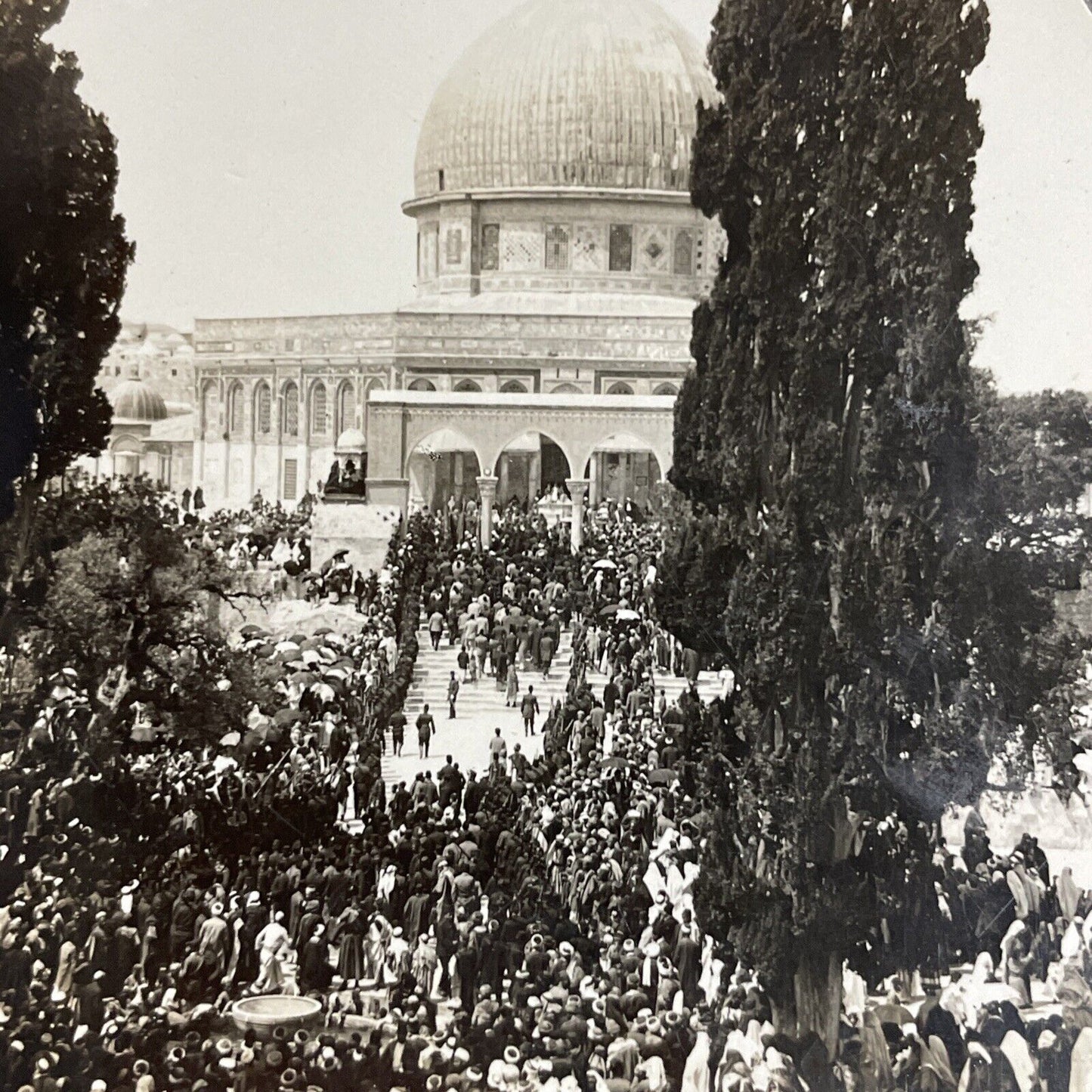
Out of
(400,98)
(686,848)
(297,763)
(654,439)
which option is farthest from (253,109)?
(686,848)

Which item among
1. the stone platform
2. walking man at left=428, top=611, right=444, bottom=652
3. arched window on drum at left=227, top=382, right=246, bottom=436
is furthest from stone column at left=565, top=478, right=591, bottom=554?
arched window on drum at left=227, top=382, right=246, bottom=436

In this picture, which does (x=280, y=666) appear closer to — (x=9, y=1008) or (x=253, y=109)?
(x=9, y=1008)

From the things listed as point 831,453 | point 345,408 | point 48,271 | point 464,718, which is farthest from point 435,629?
point 48,271

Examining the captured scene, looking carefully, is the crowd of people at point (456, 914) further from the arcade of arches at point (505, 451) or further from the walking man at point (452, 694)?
the arcade of arches at point (505, 451)

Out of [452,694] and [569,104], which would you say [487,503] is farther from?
[569,104]

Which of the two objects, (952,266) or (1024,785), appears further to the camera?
(1024,785)

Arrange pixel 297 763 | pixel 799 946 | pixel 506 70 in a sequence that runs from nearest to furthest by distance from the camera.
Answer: pixel 799 946 → pixel 297 763 → pixel 506 70

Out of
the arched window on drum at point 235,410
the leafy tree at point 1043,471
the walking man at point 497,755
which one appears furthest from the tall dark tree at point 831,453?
the arched window on drum at point 235,410
